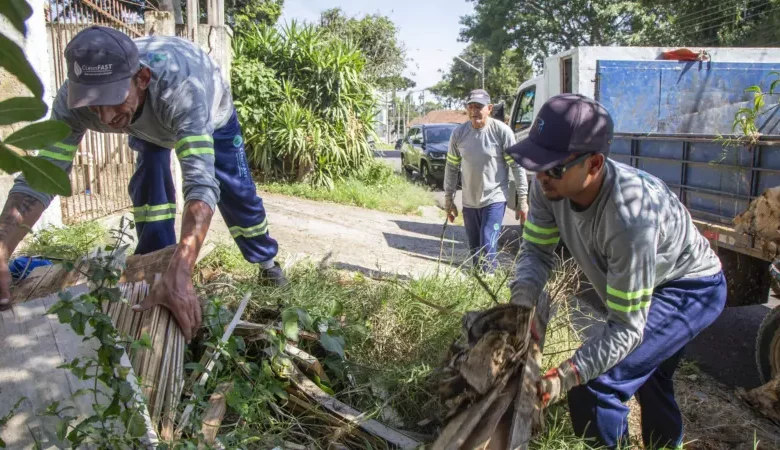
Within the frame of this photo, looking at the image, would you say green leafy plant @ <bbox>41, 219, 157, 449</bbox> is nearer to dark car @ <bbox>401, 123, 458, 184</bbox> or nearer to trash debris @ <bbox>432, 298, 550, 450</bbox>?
trash debris @ <bbox>432, 298, 550, 450</bbox>

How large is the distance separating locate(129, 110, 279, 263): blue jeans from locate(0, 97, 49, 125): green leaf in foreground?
254 centimetres

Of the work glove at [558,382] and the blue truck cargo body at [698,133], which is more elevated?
the blue truck cargo body at [698,133]

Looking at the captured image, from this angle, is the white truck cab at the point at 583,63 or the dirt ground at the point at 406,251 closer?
the dirt ground at the point at 406,251

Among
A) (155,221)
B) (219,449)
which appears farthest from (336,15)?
(219,449)

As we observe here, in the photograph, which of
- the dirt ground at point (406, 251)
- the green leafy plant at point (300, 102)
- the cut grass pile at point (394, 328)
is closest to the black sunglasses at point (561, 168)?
the cut grass pile at point (394, 328)

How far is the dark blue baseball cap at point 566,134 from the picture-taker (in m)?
2.14

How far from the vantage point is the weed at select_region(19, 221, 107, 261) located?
4.49 metres

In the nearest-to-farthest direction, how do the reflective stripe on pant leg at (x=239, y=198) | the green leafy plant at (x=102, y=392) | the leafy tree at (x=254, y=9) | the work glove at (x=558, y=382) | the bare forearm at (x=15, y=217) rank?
the green leafy plant at (x=102, y=392) → the work glove at (x=558, y=382) → the bare forearm at (x=15, y=217) → the reflective stripe on pant leg at (x=239, y=198) → the leafy tree at (x=254, y=9)

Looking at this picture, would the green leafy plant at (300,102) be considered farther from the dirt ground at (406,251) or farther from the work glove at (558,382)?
the work glove at (558,382)

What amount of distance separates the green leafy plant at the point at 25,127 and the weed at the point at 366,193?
1038cm

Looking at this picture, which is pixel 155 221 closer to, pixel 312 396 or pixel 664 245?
pixel 312 396

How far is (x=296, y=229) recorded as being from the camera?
8.32 metres

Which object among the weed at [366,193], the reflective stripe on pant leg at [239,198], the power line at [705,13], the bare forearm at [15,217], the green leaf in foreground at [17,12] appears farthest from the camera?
the power line at [705,13]

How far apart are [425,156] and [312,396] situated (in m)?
13.3
